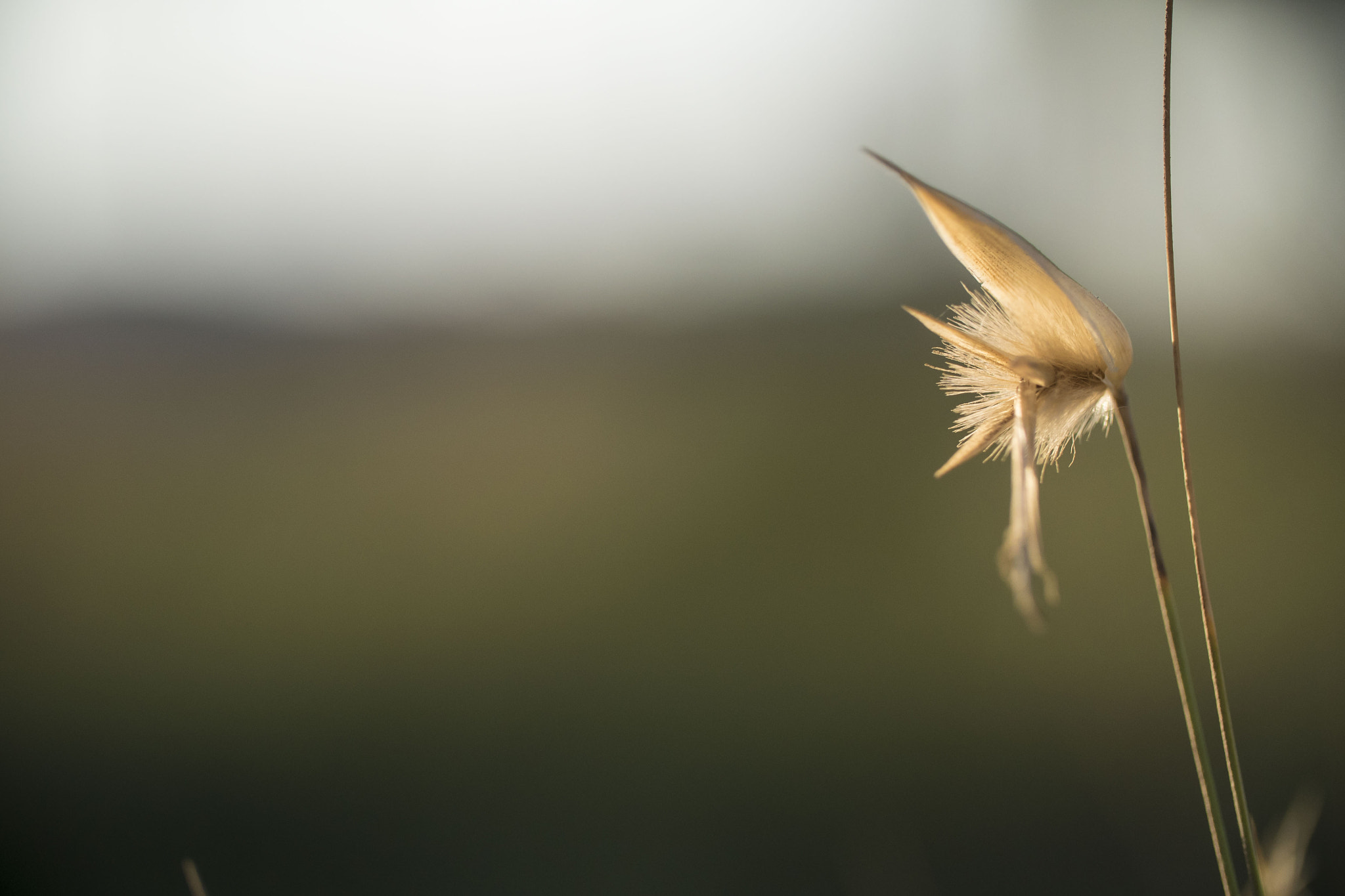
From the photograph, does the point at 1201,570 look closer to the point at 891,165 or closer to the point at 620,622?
the point at 891,165

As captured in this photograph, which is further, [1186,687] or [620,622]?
[620,622]

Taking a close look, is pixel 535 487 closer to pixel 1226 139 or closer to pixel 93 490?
pixel 93 490

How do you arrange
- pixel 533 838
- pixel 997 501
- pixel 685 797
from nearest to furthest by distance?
pixel 533 838 < pixel 685 797 < pixel 997 501

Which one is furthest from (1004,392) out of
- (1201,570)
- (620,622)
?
(620,622)

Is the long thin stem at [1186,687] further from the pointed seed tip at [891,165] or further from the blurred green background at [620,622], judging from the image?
the blurred green background at [620,622]

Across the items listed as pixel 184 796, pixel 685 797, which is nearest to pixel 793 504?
pixel 685 797

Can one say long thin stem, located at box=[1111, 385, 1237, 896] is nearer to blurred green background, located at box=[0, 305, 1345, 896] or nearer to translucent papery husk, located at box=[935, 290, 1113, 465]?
translucent papery husk, located at box=[935, 290, 1113, 465]

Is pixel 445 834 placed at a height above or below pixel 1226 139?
below

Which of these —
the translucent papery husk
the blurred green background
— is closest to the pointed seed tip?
the translucent papery husk
